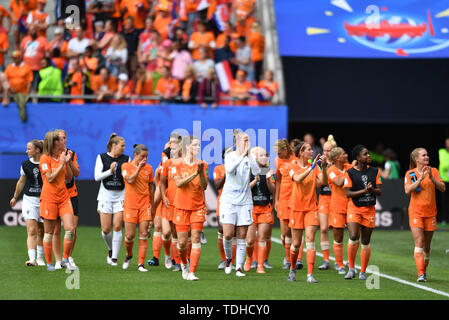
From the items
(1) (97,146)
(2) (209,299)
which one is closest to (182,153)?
(2) (209,299)

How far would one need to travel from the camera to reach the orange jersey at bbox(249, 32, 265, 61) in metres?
26.2

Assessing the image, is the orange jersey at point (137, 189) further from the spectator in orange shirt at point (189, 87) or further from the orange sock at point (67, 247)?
the spectator in orange shirt at point (189, 87)

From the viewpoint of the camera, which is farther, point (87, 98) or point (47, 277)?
point (87, 98)

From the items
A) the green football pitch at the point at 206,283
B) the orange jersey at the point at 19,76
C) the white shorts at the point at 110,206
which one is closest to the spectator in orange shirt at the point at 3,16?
the orange jersey at the point at 19,76

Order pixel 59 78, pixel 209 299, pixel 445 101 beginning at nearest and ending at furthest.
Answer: pixel 209 299 → pixel 59 78 → pixel 445 101

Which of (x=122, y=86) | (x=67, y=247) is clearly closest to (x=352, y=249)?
(x=67, y=247)

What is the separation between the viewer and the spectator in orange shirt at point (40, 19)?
25562 millimetres

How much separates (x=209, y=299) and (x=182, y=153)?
9.93 feet

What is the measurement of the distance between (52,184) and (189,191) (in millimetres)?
2311

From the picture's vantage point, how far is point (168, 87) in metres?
24.5

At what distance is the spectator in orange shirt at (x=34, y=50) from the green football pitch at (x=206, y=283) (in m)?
8.11

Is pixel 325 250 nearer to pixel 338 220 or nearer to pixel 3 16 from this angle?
pixel 338 220

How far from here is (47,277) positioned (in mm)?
13664
